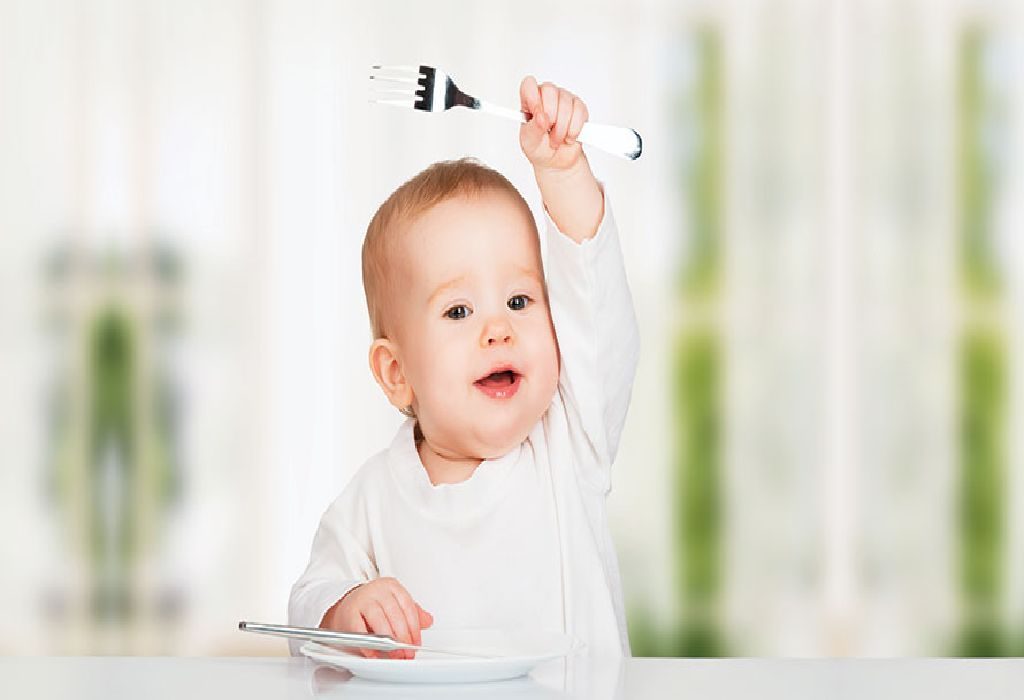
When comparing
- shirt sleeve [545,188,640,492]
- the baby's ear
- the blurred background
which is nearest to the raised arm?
shirt sleeve [545,188,640,492]

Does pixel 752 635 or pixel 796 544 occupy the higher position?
pixel 796 544

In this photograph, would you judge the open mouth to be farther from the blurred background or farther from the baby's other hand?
the blurred background

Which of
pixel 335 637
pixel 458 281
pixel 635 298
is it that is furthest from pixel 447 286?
pixel 635 298

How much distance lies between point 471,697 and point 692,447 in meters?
2.03

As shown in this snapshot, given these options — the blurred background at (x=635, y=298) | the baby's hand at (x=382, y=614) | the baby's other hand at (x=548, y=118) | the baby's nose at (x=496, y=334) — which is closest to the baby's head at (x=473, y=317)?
the baby's nose at (x=496, y=334)

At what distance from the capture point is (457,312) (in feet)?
4.00

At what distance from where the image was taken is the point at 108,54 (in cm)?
279

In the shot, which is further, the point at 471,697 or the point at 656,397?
the point at 656,397

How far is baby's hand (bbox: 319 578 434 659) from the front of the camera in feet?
3.21

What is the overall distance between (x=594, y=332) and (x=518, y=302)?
0.08 m

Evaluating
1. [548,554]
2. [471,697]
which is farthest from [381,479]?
[471,697]

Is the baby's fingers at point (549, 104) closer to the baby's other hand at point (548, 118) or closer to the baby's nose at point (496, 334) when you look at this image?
the baby's other hand at point (548, 118)

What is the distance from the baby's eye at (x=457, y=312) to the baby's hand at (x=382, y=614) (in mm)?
288

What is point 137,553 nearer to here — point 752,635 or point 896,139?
point 752,635
